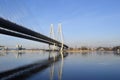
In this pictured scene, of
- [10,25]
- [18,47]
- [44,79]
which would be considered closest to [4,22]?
[10,25]

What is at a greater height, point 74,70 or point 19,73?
point 74,70

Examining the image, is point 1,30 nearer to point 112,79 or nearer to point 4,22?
point 4,22

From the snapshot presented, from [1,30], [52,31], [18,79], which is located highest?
[52,31]

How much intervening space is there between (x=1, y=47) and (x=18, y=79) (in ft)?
413

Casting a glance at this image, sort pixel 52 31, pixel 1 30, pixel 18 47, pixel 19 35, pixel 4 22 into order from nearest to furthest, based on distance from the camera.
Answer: pixel 4 22 → pixel 1 30 → pixel 19 35 → pixel 52 31 → pixel 18 47

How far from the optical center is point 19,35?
45031 mm

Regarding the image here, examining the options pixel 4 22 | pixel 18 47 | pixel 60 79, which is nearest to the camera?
pixel 60 79

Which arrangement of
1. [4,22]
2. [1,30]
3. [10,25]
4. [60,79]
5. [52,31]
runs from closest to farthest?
[60,79] < [4,22] < [10,25] < [1,30] < [52,31]

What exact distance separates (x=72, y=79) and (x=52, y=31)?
244 feet

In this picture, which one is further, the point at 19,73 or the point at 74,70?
the point at 74,70

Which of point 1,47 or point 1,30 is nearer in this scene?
point 1,30

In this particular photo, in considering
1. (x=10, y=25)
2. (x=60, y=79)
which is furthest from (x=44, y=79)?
(x=10, y=25)

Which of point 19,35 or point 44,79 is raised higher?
point 19,35

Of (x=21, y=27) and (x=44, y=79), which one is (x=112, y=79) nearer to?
(x=44, y=79)
